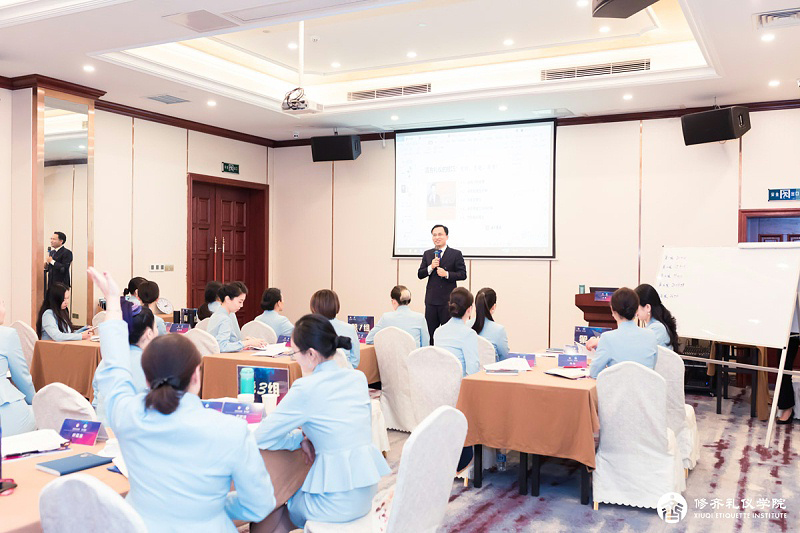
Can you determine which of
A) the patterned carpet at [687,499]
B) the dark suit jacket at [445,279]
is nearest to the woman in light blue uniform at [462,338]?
the patterned carpet at [687,499]

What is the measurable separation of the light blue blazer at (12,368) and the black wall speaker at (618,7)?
13.3 ft

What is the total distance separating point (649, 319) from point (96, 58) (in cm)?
534

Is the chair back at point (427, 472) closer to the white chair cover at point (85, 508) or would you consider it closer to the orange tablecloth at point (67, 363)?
the white chair cover at point (85, 508)

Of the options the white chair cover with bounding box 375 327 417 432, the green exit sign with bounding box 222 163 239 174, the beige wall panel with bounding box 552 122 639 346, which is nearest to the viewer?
the white chair cover with bounding box 375 327 417 432

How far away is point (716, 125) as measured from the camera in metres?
7.41

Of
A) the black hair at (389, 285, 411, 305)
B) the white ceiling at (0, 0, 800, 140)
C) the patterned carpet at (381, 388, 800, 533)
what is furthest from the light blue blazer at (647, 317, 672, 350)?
the white ceiling at (0, 0, 800, 140)

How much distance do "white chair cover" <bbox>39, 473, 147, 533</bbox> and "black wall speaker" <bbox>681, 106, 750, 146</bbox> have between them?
7276mm

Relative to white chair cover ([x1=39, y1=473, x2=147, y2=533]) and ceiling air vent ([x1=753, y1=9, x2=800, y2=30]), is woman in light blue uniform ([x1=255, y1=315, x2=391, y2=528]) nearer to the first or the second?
white chair cover ([x1=39, y1=473, x2=147, y2=533])

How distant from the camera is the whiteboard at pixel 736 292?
562 centimetres

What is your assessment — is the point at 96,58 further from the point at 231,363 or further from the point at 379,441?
the point at 379,441

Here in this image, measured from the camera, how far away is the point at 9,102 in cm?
698

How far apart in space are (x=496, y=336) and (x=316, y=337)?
9.51 feet

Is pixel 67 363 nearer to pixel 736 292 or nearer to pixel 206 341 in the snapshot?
pixel 206 341

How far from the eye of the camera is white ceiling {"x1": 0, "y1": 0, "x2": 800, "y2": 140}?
210 inches
